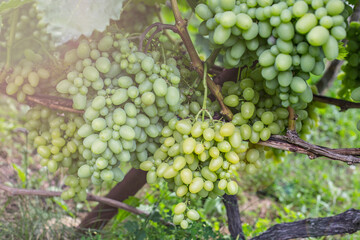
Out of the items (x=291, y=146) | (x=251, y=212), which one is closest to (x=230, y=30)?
(x=291, y=146)

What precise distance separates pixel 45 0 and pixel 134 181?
0.96 metres

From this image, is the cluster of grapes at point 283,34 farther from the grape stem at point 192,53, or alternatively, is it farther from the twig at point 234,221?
the twig at point 234,221

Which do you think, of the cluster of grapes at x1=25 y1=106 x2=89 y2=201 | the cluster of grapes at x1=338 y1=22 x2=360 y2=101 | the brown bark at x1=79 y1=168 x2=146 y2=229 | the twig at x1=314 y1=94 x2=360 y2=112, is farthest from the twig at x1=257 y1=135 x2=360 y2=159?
the brown bark at x1=79 y1=168 x2=146 y2=229

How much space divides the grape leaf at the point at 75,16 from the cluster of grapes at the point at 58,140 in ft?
1.17

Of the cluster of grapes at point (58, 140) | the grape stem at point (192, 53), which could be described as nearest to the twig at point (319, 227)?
the grape stem at point (192, 53)

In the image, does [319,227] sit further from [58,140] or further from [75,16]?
[75,16]

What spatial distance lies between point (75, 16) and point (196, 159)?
47 centimetres

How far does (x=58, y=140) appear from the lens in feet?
3.40

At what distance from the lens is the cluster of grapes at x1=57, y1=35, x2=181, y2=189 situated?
867 millimetres

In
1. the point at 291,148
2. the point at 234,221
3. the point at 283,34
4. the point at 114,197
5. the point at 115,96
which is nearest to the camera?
the point at 283,34

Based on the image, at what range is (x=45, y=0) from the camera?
2.47 feet

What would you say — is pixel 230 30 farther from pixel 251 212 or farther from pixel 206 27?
pixel 251 212

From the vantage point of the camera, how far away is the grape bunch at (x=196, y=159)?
0.88 m

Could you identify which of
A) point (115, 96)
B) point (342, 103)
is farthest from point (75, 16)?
point (342, 103)
